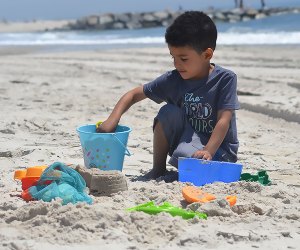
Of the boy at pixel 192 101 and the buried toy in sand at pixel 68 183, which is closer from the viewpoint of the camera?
the buried toy in sand at pixel 68 183

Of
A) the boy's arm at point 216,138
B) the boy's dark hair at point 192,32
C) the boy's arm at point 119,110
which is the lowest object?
the boy's arm at point 216,138

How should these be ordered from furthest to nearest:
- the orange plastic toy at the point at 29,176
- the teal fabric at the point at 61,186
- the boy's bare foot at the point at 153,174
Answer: the boy's bare foot at the point at 153,174 < the orange plastic toy at the point at 29,176 < the teal fabric at the point at 61,186

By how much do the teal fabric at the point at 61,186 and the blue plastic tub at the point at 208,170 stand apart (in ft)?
1.80

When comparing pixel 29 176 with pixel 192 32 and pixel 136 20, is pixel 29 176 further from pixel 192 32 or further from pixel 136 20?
pixel 136 20

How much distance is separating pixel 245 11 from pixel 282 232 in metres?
33.7

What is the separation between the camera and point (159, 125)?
3.24 metres

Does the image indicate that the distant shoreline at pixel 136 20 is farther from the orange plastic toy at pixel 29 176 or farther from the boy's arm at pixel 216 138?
the orange plastic toy at pixel 29 176

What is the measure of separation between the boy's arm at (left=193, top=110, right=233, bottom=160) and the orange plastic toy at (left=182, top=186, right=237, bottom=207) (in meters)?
0.31

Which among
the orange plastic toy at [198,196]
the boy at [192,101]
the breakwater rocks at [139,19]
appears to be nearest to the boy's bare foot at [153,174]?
the boy at [192,101]

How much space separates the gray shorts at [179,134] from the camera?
318cm

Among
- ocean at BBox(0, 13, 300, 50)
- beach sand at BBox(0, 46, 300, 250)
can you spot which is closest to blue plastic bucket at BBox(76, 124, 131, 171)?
beach sand at BBox(0, 46, 300, 250)

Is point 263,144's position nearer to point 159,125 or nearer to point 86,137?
point 159,125

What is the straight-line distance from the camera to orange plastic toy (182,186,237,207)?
2.62 meters

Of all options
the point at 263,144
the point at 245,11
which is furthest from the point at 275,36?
the point at 245,11
